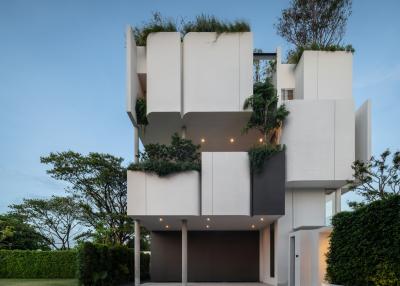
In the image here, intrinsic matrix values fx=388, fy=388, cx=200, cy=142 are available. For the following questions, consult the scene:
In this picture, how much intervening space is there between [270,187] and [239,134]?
4587mm

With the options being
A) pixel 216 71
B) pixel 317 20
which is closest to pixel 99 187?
pixel 216 71

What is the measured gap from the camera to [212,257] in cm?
2073

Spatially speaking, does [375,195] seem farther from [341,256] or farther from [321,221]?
[341,256]

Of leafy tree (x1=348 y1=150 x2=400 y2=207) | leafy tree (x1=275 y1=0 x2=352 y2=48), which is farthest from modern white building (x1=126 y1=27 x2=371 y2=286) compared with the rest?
leafy tree (x1=275 y1=0 x2=352 y2=48)

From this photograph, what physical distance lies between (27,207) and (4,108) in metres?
7.81

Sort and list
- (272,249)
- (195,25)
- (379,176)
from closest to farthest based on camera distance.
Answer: (379,176), (195,25), (272,249)

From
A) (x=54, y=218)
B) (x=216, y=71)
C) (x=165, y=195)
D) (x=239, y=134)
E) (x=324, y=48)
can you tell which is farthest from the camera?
(x=54, y=218)

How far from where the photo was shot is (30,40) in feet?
65.8

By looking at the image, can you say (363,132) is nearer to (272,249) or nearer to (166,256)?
(272,249)

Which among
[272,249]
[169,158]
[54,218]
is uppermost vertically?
[169,158]

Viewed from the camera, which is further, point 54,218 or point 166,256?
point 54,218

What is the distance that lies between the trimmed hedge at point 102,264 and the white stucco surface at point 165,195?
2.19 metres

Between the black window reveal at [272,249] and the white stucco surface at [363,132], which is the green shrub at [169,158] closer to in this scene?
the black window reveal at [272,249]

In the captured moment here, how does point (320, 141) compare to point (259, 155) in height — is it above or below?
above
